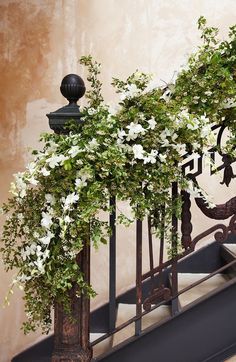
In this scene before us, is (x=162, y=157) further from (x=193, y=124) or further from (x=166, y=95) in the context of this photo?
(x=166, y=95)

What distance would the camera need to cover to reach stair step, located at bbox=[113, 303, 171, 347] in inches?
100

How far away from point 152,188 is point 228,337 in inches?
30.5

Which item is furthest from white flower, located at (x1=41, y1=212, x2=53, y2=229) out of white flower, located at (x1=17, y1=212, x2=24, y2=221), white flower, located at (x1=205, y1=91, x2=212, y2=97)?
white flower, located at (x1=205, y1=91, x2=212, y2=97)

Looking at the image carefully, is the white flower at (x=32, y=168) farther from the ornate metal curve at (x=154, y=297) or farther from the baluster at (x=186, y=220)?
the ornate metal curve at (x=154, y=297)

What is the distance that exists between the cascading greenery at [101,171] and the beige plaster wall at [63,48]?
1799mm

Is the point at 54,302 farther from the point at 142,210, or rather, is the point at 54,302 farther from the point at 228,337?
the point at 228,337

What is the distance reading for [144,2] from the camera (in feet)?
12.4

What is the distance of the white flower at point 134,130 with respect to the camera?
6.19ft

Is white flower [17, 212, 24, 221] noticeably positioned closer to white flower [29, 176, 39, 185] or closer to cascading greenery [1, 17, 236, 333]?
cascading greenery [1, 17, 236, 333]

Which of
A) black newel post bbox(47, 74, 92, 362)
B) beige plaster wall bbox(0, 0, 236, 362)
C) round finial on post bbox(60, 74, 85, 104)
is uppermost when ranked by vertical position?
beige plaster wall bbox(0, 0, 236, 362)

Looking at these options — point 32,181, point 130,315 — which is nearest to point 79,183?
point 32,181

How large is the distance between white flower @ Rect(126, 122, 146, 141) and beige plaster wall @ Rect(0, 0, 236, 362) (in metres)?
1.91

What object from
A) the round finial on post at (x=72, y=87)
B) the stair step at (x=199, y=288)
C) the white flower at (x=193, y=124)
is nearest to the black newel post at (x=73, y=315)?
the round finial on post at (x=72, y=87)

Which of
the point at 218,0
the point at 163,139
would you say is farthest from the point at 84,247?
the point at 218,0
